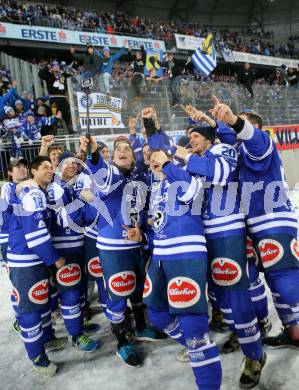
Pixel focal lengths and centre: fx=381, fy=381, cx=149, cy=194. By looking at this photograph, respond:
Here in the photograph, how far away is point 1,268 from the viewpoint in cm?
669

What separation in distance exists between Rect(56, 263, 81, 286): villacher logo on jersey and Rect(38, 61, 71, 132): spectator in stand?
6.08m

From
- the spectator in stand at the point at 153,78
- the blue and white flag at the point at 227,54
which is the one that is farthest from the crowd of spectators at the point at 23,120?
the blue and white flag at the point at 227,54

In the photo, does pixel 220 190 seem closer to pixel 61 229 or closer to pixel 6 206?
pixel 61 229

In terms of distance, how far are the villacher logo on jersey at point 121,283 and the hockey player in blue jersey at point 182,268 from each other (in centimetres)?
42

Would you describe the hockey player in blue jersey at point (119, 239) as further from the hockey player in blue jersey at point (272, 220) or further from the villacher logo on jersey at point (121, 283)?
the hockey player in blue jersey at point (272, 220)

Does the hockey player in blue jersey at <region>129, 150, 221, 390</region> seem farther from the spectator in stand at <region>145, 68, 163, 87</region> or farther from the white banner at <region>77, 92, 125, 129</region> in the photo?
the spectator in stand at <region>145, 68, 163, 87</region>

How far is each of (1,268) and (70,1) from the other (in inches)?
951

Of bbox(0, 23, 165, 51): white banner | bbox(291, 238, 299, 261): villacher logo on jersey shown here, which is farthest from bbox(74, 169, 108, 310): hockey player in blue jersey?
bbox(0, 23, 165, 51): white banner

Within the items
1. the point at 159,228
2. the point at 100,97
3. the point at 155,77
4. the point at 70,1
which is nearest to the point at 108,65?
the point at 155,77

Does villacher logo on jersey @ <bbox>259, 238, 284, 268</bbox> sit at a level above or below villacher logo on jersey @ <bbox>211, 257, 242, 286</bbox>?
above

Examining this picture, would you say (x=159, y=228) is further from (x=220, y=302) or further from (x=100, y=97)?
(x=100, y=97)

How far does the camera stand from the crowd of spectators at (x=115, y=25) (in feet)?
57.1

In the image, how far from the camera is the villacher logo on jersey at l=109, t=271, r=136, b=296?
3.45 metres

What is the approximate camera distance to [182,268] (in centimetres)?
274
